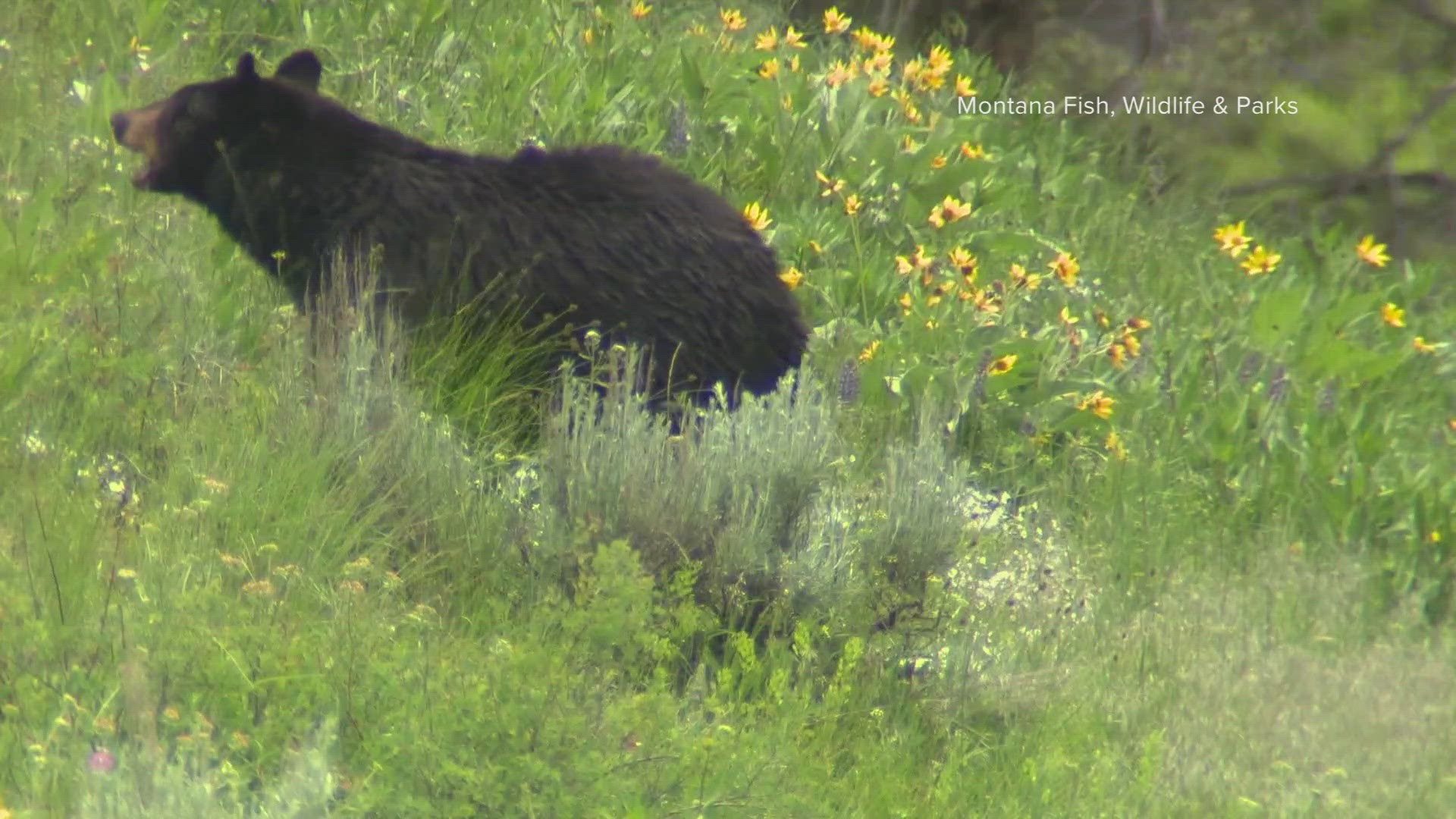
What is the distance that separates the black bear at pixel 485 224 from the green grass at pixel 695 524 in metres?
0.23

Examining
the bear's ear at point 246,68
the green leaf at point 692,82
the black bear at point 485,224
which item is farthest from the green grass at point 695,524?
the bear's ear at point 246,68

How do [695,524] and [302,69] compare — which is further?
[302,69]

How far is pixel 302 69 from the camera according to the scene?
5695mm

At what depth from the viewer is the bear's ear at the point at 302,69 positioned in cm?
568

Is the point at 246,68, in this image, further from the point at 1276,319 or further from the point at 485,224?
the point at 1276,319

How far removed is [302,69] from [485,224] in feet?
3.91

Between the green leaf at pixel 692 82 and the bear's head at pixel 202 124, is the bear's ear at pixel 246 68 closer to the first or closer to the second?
the bear's head at pixel 202 124

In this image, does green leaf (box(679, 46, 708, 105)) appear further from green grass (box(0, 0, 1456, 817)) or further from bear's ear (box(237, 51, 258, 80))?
bear's ear (box(237, 51, 258, 80))

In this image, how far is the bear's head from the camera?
17.3ft

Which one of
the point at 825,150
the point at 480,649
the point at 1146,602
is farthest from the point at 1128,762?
the point at 825,150

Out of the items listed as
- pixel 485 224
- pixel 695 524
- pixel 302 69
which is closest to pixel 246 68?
pixel 302 69

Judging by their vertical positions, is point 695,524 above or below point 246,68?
below

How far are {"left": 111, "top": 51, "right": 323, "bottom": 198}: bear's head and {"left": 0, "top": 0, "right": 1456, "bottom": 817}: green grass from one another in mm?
251

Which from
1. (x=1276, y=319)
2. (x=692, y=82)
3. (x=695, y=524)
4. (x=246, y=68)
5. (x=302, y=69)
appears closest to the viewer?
(x=695, y=524)
